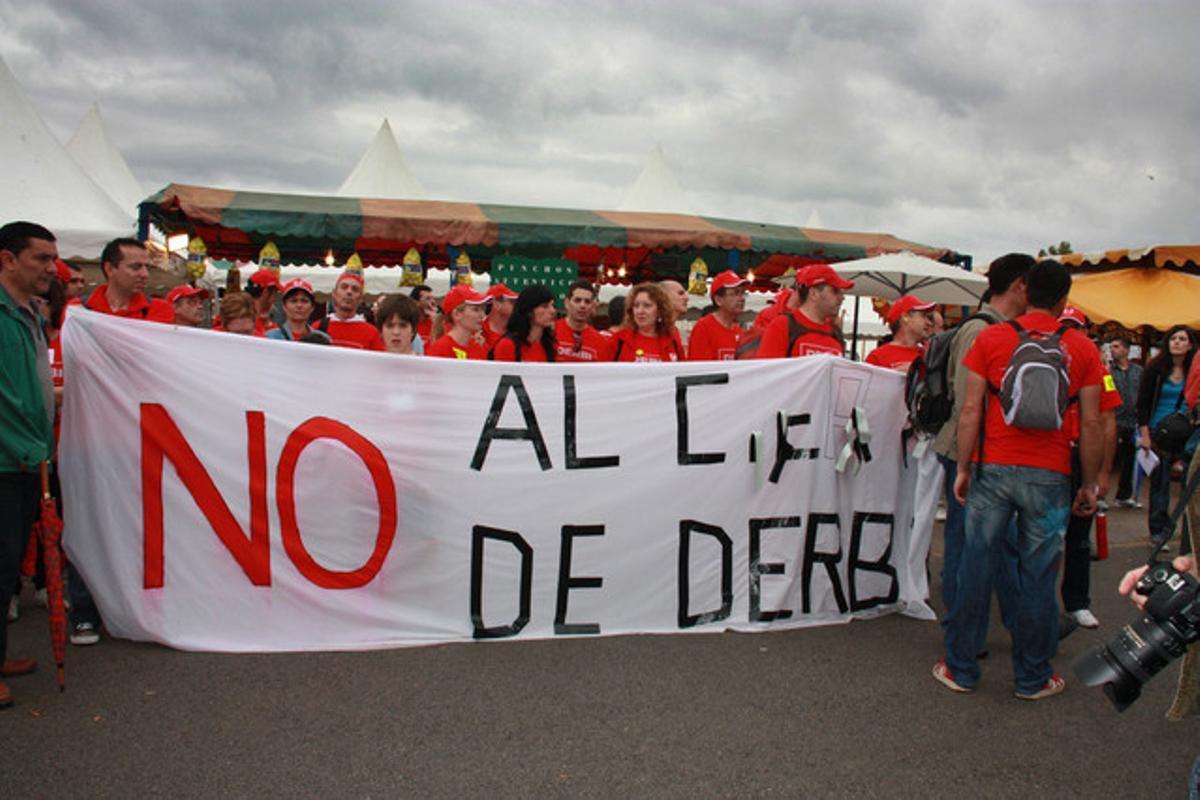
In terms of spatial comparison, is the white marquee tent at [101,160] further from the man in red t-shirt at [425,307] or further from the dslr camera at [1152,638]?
the dslr camera at [1152,638]

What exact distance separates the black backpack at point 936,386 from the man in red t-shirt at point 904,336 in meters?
1.37

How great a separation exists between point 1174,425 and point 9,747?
456cm

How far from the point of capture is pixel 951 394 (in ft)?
13.5

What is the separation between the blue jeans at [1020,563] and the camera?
344cm

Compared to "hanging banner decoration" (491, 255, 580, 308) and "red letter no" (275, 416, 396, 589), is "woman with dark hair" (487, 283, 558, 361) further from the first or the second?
"hanging banner decoration" (491, 255, 580, 308)

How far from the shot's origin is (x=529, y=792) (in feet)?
9.03

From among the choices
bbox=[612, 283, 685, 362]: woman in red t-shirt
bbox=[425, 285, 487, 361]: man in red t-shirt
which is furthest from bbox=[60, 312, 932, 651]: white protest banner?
bbox=[612, 283, 685, 362]: woman in red t-shirt

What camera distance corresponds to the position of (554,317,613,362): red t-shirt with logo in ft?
18.9

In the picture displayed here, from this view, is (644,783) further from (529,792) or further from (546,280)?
(546,280)

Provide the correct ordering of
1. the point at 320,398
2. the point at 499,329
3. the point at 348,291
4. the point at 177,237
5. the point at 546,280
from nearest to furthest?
1. the point at 320,398
2. the point at 348,291
3. the point at 499,329
4. the point at 177,237
5. the point at 546,280

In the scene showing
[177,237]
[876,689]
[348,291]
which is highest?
[177,237]

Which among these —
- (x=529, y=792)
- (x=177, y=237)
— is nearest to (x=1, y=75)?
(x=177, y=237)

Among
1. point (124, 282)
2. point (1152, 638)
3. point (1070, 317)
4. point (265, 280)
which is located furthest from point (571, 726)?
point (265, 280)

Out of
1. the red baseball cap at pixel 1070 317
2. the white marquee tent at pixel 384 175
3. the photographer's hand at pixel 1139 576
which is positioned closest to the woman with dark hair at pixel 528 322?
the red baseball cap at pixel 1070 317
